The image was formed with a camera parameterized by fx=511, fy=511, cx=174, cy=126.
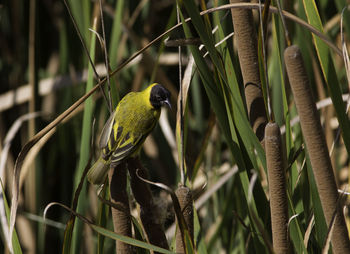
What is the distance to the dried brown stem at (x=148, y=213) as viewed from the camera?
1.25 m

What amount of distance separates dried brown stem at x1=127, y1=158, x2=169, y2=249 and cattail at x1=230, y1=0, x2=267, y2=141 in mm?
338

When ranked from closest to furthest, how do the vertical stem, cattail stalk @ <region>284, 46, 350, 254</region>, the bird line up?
cattail stalk @ <region>284, 46, 350, 254</region>, the bird, the vertical stem

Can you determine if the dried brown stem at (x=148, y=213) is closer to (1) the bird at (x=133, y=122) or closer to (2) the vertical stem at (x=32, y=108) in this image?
(1) the bird at (x=133, y=122)

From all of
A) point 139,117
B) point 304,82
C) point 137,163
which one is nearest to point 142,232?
point 137,163

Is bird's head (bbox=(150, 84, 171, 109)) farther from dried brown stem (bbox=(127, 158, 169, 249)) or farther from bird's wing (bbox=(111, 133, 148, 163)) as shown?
dried brown stem (bbox=(127, 158, 169, 249))

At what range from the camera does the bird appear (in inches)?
72.1

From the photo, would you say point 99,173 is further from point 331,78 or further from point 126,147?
point 331,78

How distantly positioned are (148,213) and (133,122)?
0.85 m

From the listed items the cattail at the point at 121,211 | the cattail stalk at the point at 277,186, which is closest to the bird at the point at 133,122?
the cattail at the point at 121,211

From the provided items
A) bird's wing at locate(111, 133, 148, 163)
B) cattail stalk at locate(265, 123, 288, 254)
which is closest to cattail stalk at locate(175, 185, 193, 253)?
cattail stalk at locate(265, 123, 288, 254)

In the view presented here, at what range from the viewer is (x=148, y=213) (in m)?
1.27

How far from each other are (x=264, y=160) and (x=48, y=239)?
239 cm

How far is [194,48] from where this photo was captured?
1.15 meters

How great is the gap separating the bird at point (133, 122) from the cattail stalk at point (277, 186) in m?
0.73
